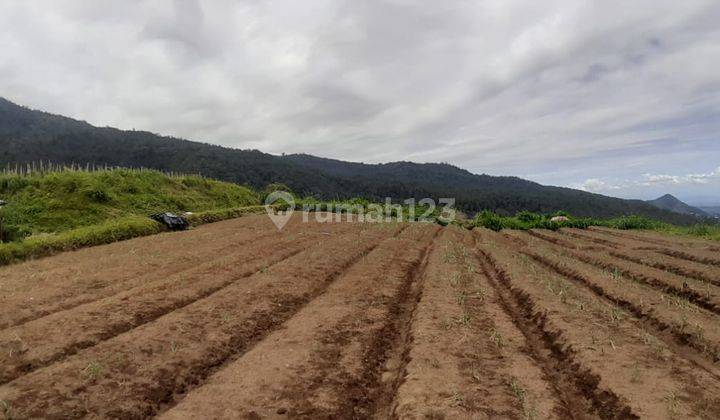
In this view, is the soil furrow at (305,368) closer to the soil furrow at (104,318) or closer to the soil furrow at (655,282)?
the soil furrow at (104,318)

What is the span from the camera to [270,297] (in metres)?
10.6

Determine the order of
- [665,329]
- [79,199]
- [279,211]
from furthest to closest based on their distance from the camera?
[279,211], [79,199], [665,329]

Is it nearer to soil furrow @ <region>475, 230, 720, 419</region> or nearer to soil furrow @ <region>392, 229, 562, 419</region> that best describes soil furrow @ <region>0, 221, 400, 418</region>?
soil furrow @ <region>392, 229, 562, 419</region>

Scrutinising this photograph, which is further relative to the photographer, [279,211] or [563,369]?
[279,211]

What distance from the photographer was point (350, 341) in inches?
317

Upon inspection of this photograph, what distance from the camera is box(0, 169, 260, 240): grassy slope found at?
2291 centimetres

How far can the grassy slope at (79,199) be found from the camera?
22906 millimetres

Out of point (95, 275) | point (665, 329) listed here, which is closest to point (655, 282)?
point (665, 329)

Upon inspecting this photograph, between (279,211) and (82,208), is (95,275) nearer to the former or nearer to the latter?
(82,208)

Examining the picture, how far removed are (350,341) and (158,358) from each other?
10.4 feet

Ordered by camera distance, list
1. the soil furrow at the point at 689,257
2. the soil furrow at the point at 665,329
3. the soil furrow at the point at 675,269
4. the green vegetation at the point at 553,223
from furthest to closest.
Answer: the green vegetation at the point at 553,223
the soil furrow at the point at 689,257
the soil furrow at the point at 675,269
the soil furrow at the point at 665,329

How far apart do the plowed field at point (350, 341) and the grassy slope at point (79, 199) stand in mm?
9484

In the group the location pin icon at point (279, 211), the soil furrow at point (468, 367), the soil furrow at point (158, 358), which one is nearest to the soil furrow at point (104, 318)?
the soil furrow at point (158, 358)

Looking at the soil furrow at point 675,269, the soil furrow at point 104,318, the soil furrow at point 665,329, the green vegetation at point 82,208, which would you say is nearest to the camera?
the soil furrow at point 104,318
